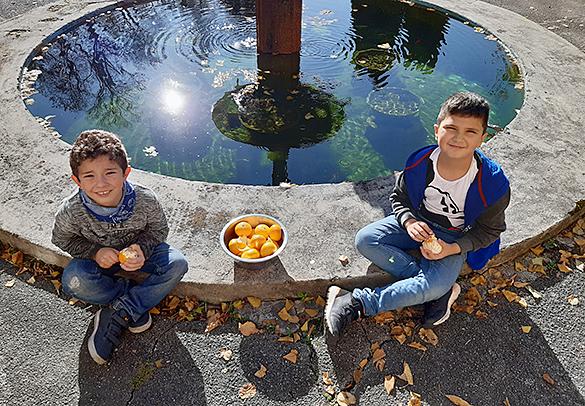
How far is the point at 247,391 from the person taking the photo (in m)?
2.51

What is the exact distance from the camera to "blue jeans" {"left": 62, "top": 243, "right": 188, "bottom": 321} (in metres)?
2.68

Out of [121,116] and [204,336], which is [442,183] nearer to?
[204,336]

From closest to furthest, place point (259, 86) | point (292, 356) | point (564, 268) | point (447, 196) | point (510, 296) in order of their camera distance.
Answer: point (292, 356) → point (447, 196) → point (510, 296) → point (564, 268) → point (259, 86)

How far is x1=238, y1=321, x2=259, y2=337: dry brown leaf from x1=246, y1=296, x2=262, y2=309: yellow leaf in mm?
130

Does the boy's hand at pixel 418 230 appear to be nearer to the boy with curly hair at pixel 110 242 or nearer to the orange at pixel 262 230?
the orange at pixel 262 230

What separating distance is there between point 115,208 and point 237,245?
73 cm

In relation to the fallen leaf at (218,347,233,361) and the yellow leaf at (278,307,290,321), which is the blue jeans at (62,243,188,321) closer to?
the fallen leaf at (218,347,233,361)

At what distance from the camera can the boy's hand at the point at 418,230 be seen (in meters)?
2.70

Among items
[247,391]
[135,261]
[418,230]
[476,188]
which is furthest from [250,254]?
[476,188]

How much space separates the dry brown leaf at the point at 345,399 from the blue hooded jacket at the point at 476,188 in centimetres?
115

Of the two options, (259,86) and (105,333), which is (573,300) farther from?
(259,86)

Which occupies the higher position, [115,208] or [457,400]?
[115,208]

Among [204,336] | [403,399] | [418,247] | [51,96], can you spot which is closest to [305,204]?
[418,247]

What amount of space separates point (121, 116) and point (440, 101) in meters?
3.34
